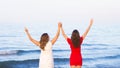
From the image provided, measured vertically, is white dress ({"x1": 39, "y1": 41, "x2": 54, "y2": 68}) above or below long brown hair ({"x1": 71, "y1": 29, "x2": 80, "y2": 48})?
below

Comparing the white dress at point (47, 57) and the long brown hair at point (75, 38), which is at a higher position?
the long brown hair at point (75, 38)

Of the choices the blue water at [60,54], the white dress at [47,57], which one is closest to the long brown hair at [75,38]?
the white dress at [47,57]

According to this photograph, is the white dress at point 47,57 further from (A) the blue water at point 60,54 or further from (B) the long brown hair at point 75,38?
(A) the blue water at point 60,54

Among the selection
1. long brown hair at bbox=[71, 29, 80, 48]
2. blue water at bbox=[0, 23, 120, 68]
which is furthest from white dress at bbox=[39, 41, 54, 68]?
blue water at bbox=[0, 23, 120, 68]

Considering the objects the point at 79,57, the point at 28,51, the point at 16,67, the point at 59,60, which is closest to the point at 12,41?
the point at 28,51

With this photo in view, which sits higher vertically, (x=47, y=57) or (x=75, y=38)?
(x=75, y=38)

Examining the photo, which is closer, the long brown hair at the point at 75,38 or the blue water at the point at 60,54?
the long brown hair at the point at 75,38

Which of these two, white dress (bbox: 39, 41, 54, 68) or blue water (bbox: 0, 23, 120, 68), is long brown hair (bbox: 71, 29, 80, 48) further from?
blue water (bbox: 0, 23, 120, 68)

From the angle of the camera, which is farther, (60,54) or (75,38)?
(60,54)

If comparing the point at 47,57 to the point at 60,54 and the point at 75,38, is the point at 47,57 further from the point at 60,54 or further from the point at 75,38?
the point at 60,54

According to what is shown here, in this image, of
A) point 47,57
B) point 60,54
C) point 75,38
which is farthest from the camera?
point 60,54

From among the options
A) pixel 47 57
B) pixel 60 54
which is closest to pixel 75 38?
pixel 47 57

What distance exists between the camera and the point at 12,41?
36625mm

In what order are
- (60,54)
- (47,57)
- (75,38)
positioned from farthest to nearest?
(60,54)
(75,38)
(47,57)
